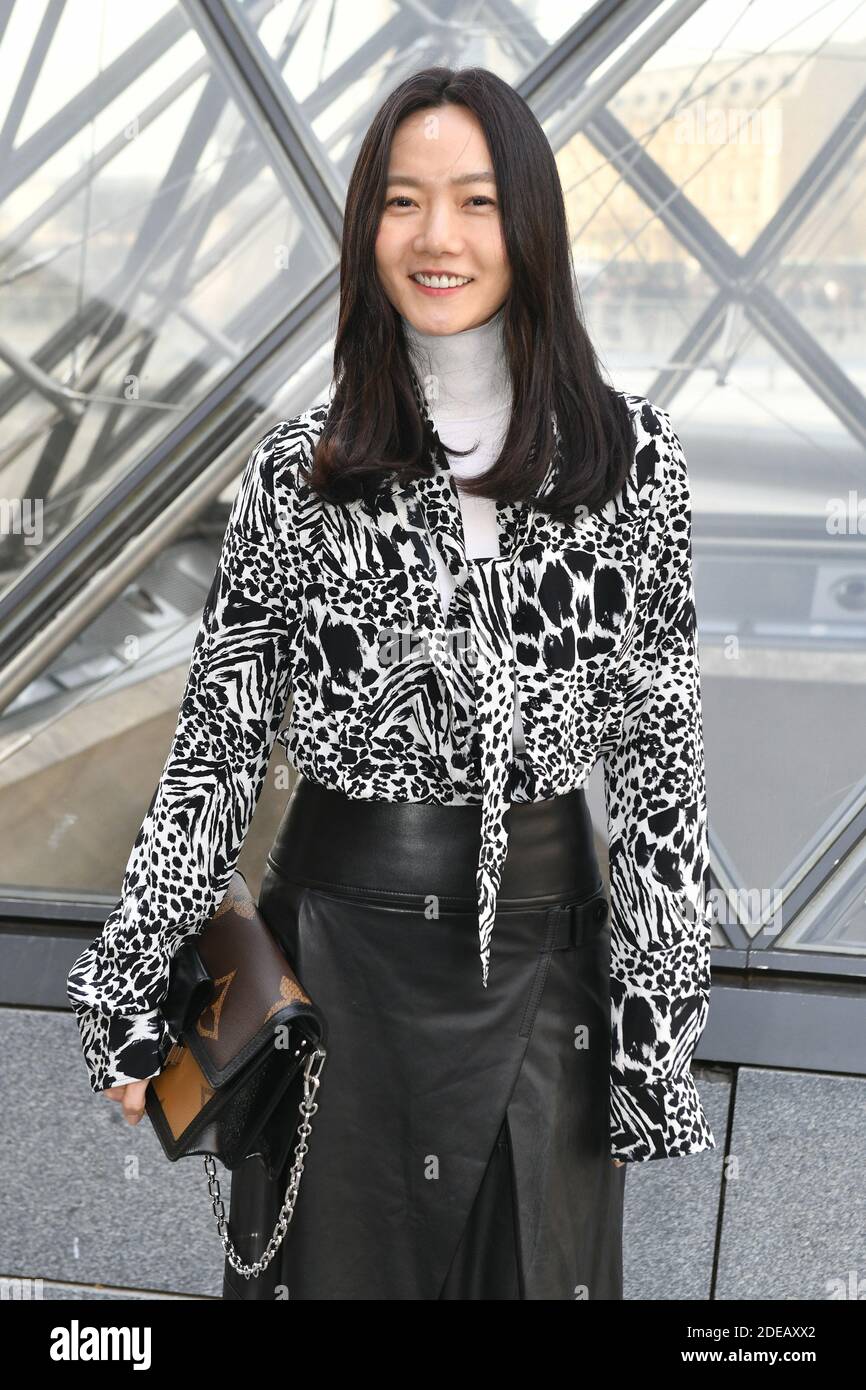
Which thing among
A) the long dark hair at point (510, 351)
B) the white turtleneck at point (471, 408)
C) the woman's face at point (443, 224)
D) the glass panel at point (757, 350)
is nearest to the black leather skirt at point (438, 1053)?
the white turtleneck at point (471, 408)

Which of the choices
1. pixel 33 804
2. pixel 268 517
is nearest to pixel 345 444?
pixel 268 517

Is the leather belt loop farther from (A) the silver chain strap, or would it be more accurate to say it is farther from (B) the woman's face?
(B) the woman's face

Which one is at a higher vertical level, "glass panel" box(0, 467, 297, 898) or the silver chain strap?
"glass panel" box(0, 467, 297, 898)

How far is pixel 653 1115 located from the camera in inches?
75.1

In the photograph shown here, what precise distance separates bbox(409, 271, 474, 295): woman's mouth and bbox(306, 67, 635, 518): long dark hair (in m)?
0.07

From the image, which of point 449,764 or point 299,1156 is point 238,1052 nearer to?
point 299,1156

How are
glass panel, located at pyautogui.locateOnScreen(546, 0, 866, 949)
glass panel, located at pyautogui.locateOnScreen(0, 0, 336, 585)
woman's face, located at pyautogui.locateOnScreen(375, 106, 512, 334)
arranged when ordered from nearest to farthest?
1. woman's face, located at pyautogui.locateOnScreen(375, 106, 512, 334)
2. glass panel, located at pyautogui.locateOnScreen(546, 0, 866, 949)
3. glass panel, located at pyautogui.locateOnScreen(0, 0, 336, 585)

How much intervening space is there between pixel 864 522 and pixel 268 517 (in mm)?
1615

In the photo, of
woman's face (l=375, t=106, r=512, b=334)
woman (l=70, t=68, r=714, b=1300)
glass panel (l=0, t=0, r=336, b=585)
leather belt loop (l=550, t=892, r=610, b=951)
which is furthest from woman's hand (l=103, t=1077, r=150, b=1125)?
glass panel (l=0, t=0, r=336, b=585)

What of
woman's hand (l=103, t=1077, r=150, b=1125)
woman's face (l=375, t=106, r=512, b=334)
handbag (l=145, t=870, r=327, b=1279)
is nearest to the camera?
woman's face (l=375, t=106, r=512, b=334)

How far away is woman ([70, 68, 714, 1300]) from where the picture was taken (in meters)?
1.77

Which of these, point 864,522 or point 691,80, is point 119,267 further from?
point 864,522

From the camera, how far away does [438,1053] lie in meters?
1.84

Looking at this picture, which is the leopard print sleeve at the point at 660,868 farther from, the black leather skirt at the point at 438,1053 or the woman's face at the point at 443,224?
the woman's face at the point at 443,224
